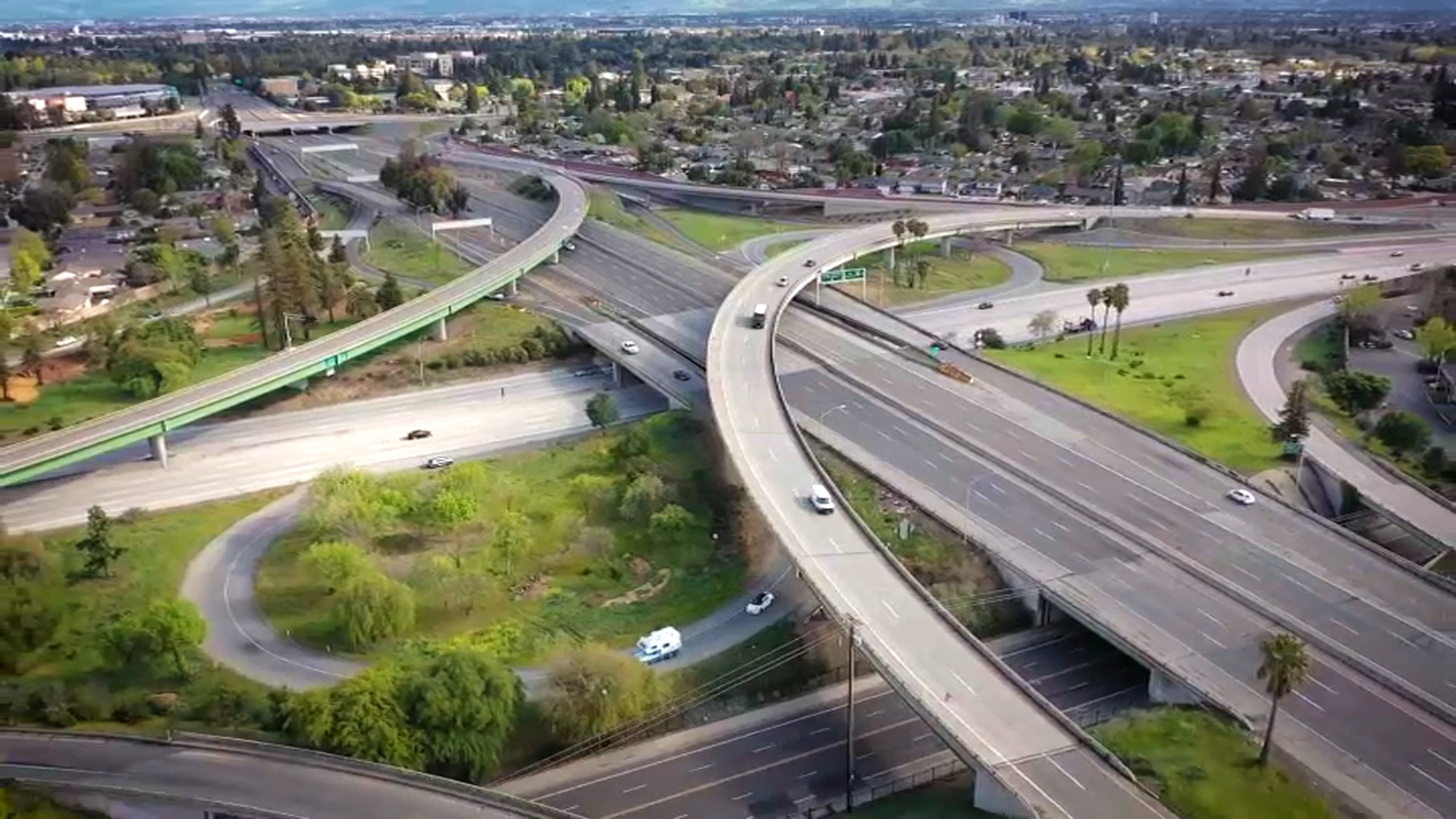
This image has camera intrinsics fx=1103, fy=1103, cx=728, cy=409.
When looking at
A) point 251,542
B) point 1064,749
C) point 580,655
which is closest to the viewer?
point 1064,749

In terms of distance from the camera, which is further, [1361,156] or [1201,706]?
[1361,156]

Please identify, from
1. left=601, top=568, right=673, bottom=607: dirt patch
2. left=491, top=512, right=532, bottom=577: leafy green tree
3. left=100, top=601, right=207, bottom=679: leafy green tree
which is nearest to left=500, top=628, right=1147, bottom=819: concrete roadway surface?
left=601, top=568, right=673, bottom=607: dirt patch

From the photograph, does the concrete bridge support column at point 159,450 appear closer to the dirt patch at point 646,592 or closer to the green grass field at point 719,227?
the dirt patch at point 646,592

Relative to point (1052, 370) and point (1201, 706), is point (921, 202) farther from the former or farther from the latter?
point (1201, 706)

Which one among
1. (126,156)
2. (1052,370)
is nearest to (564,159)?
(126,156)

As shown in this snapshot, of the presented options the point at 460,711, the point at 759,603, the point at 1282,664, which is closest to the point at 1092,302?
the point at 759,603

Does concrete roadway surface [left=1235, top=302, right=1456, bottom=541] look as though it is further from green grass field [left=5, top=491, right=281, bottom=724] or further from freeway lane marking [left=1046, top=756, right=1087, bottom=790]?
green grass field [left=5, top=491, right=281, bottom=724]

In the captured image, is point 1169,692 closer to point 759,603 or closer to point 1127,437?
point 759,603
